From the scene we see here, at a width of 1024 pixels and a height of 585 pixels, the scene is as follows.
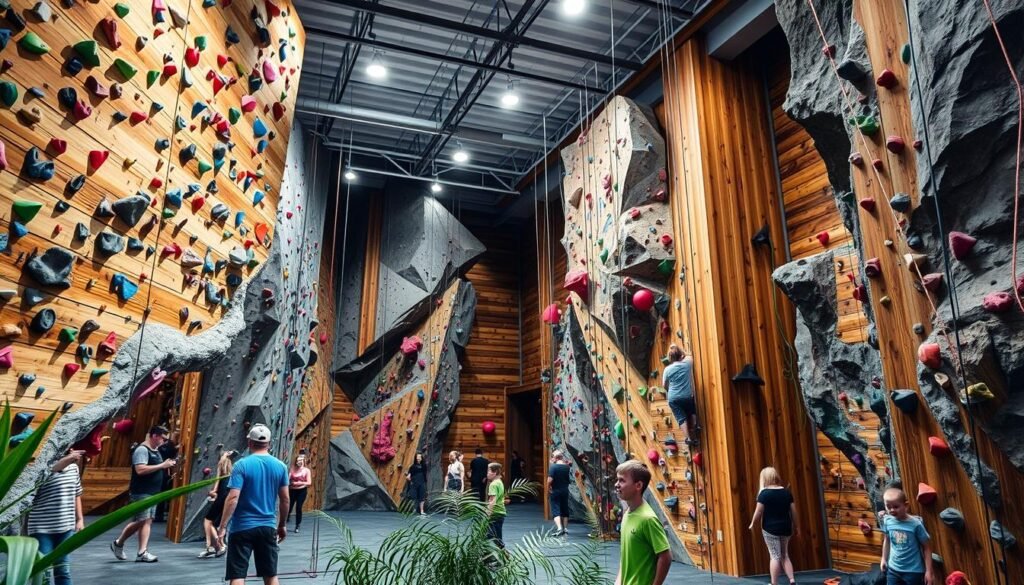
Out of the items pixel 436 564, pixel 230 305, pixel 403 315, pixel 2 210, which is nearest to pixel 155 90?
pixel 2 210

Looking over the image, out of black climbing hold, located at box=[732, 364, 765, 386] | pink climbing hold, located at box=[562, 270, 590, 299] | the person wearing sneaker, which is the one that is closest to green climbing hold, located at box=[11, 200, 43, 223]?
the person wearing sneaker

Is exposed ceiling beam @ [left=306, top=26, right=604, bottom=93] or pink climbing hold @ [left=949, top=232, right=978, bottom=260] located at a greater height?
exposed ceiling beam @ [left=306, top=26, right=604, bottom=93]

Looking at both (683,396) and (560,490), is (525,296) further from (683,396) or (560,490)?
(683,396)

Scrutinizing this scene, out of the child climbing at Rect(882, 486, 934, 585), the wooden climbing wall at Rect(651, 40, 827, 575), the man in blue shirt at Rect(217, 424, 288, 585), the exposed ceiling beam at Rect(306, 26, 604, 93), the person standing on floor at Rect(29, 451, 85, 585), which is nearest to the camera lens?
the child climbing at Rect(882, 486, 934, 585)

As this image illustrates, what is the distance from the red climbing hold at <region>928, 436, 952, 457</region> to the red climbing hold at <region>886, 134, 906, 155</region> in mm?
1491

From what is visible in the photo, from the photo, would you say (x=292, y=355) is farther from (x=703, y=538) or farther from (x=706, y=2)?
(x=706, y=2)

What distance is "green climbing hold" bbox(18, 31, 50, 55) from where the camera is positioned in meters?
2.40

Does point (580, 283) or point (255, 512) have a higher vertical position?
point (580, 283)

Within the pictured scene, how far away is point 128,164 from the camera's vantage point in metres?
3.05

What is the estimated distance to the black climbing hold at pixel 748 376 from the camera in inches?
228

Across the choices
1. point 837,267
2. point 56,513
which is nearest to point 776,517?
point 837,267

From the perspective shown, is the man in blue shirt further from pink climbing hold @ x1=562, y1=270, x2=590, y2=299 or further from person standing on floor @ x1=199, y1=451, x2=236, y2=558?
pink climbing hold @ x1=562, y1=270, x2=590, y2=299

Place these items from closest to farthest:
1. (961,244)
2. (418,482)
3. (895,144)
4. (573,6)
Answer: (961,244)
(895,144)
(573,6)
(418,482)

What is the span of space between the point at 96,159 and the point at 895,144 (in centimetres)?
398
